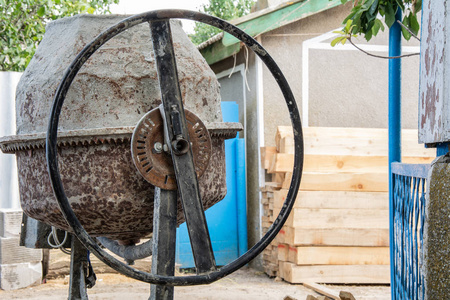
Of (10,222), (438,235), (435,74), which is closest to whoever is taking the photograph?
(438,235)

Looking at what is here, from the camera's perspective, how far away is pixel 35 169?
2.06 metres

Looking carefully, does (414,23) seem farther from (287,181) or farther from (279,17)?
(279,17)

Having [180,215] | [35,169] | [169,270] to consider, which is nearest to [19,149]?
[35,169]

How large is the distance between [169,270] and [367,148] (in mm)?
4501

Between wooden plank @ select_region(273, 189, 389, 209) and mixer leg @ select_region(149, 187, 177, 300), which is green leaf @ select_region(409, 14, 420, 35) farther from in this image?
wooden plank @ select_region(273, 189, 389, 209)

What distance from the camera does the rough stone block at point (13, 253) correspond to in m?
5.06

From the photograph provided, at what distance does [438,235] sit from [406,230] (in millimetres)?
1302

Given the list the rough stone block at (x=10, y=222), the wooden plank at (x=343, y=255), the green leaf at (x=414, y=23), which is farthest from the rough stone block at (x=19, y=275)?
the green leaf at (x=414, y=23)

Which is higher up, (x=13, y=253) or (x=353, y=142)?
(x=353, y=142)

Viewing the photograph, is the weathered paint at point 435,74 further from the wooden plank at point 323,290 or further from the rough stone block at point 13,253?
the rough stone block at point 13,253

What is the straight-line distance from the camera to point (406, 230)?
8.02 ft

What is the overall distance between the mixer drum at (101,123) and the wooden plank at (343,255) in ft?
11.7

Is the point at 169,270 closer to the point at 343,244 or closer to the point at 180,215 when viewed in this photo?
the point at 180,215

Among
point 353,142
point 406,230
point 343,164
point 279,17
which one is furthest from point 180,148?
point 279,17
